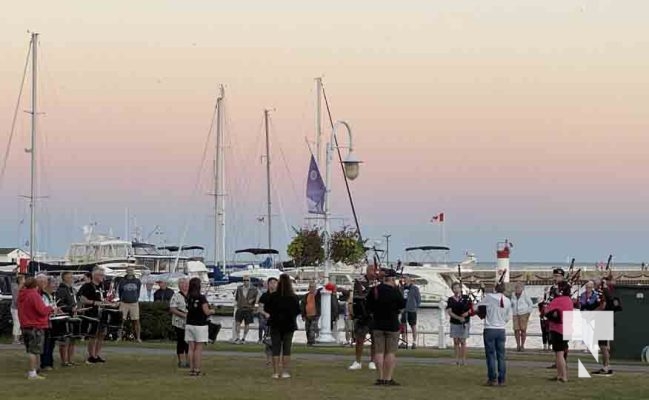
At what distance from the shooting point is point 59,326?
2189cm

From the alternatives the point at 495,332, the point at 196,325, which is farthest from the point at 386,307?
the point at 196,325

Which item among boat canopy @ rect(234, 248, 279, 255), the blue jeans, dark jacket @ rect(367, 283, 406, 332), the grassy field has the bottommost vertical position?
the grassy field

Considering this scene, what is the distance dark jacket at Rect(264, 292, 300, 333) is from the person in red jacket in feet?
13.0

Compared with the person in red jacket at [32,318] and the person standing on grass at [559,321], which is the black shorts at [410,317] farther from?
the person in red jacket at [32,318]

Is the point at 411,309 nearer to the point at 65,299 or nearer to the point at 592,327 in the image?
the point at 592,327

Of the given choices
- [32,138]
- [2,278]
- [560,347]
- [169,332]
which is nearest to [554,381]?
[560,347]

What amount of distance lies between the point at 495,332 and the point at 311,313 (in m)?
11.5

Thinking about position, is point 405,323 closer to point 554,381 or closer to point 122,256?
point 554,381

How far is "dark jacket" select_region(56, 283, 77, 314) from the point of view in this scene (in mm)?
22188

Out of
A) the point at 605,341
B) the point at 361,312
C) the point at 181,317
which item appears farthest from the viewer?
the point at 181,317

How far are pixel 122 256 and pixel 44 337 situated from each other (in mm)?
64460

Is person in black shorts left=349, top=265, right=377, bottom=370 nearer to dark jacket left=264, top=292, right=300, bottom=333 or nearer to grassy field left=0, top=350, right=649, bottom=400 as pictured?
grassy field left=0, top=350, right=649, bottom=400

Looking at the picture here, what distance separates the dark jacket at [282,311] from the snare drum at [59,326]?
14.1 feet

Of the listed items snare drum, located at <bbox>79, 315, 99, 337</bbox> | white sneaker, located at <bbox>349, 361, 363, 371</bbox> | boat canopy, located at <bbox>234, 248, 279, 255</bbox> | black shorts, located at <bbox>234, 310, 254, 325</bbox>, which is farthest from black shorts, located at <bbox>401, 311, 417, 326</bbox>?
boat canopy, located at <bbox>234, 248, 279, 255</bbox>
